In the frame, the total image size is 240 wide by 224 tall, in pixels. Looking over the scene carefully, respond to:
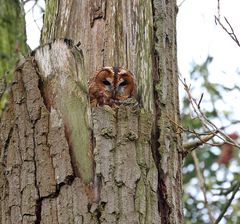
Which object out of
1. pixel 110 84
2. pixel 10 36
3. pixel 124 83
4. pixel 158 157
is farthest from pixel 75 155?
pixel 110 84

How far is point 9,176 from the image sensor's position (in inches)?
79.3

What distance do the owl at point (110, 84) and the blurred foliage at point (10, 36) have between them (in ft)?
1.18

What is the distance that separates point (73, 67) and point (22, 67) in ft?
0.53

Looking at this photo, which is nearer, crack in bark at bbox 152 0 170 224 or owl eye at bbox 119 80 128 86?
crack in bark at bbox 152 0 170 224

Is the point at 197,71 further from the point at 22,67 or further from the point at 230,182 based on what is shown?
the point at 22,67

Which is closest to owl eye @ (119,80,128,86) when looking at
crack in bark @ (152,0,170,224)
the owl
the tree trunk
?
the owl

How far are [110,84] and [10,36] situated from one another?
592 mm

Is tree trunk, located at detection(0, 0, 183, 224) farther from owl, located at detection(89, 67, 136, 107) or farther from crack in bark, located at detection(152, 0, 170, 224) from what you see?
owl, located at detection(89, 67, 136, 107)

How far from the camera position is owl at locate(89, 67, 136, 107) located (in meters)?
2.56

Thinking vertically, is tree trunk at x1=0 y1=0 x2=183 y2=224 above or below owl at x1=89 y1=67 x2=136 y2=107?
below

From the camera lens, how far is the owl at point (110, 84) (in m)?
2.56

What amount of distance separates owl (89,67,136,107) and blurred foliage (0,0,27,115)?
14.2 inches

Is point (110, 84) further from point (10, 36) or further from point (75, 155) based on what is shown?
point (75, 155)

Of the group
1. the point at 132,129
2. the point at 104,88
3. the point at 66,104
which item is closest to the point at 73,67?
the point at 66,104
